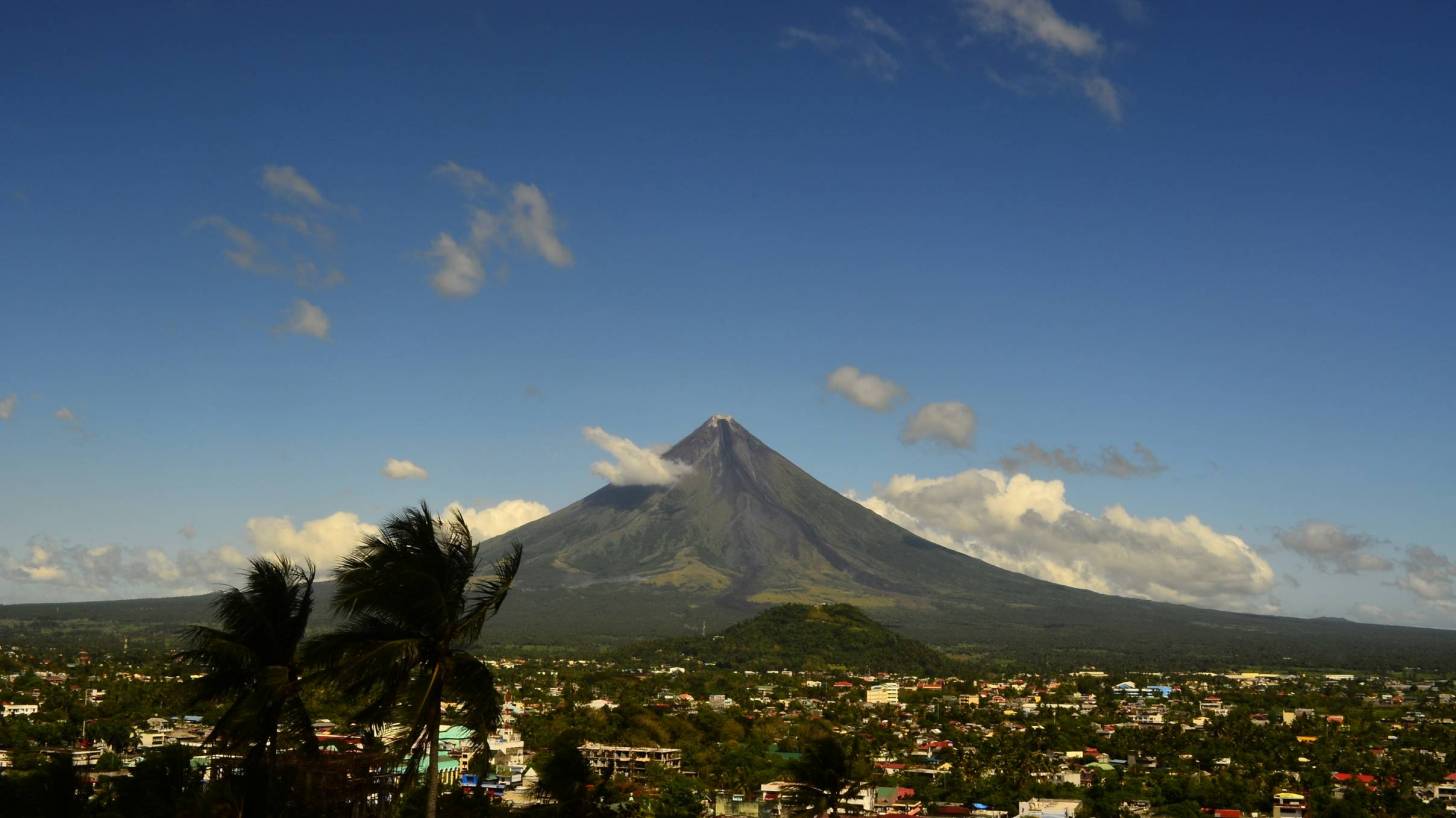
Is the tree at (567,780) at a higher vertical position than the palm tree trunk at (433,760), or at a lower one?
lower

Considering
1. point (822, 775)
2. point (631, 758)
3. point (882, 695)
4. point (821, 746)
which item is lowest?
point (631, 758)

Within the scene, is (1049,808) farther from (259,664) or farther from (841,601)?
(841,601)

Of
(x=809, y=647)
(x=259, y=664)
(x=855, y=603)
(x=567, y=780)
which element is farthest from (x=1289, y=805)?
(x=855, y=603)

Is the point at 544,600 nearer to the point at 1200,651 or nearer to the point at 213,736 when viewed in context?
the point at 1200,651

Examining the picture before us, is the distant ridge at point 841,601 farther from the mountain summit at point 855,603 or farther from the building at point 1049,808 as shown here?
the building at point 1049,808

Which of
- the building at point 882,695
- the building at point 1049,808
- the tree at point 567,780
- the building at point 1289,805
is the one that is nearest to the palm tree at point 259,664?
the tree at point 567,780

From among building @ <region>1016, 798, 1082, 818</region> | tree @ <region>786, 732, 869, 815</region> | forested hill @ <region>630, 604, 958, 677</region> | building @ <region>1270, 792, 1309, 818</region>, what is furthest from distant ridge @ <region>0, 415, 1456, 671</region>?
tree @ <region>786, 732, 869, 815</region>
